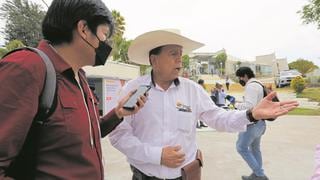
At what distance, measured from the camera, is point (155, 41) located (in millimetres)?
2961

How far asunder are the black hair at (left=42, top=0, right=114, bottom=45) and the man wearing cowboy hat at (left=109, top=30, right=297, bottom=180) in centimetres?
116

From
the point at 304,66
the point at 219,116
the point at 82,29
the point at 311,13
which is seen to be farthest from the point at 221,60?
the point at 82,29

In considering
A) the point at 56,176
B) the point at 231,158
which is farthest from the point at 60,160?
the point at 231,158

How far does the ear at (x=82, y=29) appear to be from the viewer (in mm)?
1653

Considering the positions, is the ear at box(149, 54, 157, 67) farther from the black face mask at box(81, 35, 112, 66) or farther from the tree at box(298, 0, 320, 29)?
the tree at box(298, 0, 320, 29)

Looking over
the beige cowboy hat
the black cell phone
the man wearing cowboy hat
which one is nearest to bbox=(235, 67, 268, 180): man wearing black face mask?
the beige cowboy hat

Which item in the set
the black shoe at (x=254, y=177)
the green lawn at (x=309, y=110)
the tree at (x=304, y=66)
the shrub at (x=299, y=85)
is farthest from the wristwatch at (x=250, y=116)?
the tree at (x=304, y=66)

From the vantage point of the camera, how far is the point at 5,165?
127 centimetres

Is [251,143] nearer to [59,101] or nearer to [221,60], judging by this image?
[59,101]

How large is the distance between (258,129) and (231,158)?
204cm

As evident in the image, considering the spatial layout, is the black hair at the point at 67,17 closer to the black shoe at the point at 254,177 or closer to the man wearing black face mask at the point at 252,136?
the man wearing black face mask at the point at 252,136

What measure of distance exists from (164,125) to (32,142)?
4.72 ft

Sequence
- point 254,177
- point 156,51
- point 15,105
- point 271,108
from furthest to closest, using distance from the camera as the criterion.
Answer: point 254,177, point 156,51, point 271,108, point 15,105

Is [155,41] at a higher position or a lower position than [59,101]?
higher
